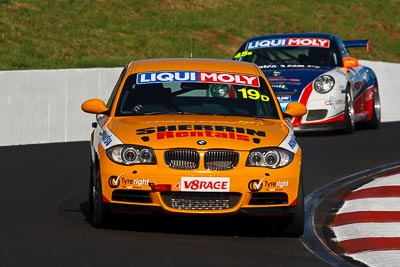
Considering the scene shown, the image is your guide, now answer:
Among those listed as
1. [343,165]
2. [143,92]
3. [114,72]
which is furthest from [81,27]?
[143,92]

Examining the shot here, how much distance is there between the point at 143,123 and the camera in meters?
10.0

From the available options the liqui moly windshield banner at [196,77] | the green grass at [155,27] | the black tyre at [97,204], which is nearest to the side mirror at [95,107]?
the liqui moly windshield banner at [196,77]

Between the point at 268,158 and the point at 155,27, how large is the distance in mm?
27171

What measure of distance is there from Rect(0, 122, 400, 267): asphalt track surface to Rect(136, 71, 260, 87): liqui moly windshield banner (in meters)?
1.18

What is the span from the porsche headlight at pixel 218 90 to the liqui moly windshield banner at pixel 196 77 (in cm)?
9

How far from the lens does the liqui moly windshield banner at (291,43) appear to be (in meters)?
19.4

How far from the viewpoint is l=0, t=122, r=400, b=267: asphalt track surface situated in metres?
8.48

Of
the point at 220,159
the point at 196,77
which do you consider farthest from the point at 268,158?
the point at 196,77

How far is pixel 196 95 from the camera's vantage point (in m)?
10.8

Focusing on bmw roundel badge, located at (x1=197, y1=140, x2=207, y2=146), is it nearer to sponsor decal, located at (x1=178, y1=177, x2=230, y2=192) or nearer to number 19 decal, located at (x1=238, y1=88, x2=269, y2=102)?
sponsor decal, located at (x1=178, y1=177, x2=230, y2=192)

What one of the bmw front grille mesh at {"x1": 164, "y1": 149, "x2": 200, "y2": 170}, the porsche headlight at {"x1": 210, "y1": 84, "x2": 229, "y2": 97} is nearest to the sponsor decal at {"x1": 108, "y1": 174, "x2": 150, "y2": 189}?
the bmw front grille mesh at {"x1": 164, "y1": 149, "x2": 200, "y2": 170}

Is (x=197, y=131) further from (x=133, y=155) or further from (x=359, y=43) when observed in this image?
(x=359, y=43)

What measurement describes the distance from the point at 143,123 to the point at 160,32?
26396 mm

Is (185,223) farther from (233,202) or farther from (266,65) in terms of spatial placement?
(266,65)
